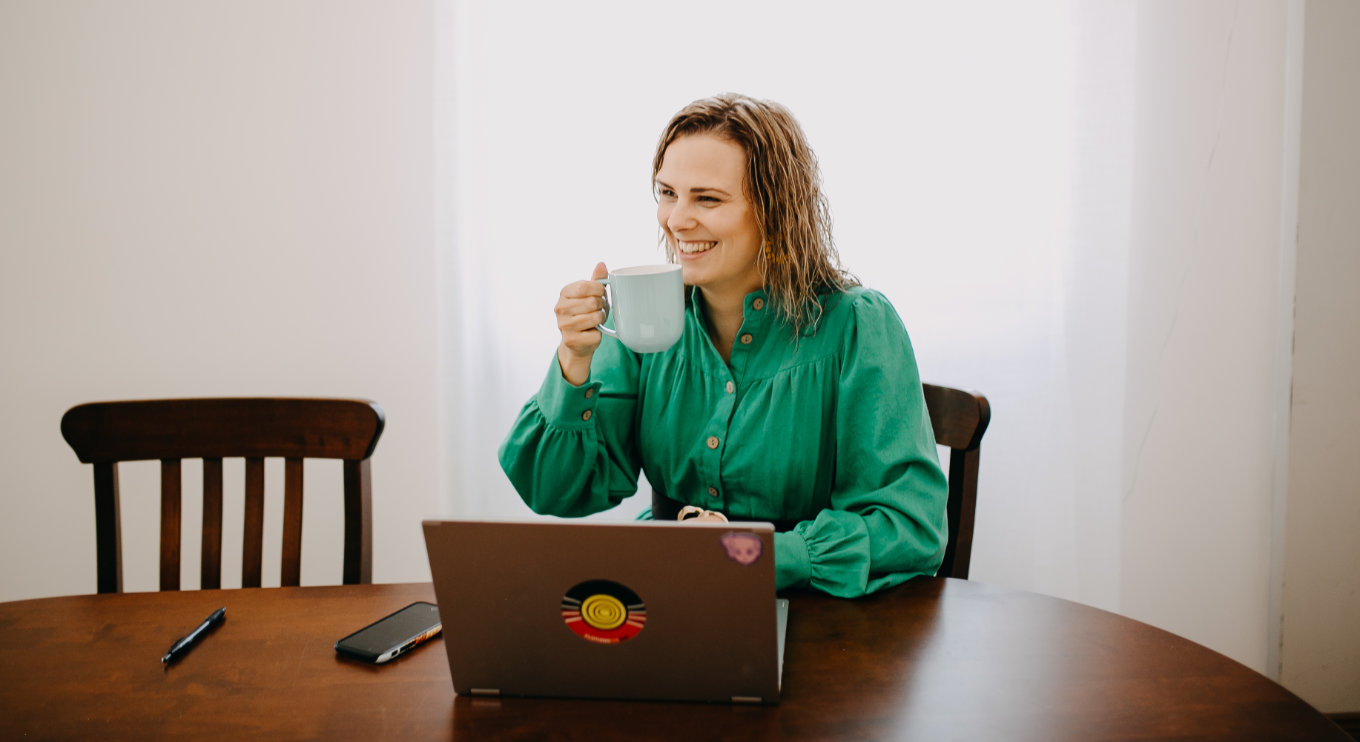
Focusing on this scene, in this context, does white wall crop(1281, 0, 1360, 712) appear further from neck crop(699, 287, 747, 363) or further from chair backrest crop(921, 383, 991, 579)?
neck crop(699, 287, 747, 363)

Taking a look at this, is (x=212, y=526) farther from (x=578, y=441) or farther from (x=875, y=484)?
(x=875, y=484)

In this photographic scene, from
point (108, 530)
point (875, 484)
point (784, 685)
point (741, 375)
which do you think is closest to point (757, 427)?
point (741, 375)

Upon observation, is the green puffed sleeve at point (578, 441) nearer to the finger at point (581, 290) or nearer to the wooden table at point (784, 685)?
the finger at point (581, 290)

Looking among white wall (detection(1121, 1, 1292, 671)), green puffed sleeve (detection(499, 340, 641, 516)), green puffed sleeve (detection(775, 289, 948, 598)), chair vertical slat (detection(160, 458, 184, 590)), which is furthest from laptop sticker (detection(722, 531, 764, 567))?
white wall (detection(1121, 1, 1292, 671))

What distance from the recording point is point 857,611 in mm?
942

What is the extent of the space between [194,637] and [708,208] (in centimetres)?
79

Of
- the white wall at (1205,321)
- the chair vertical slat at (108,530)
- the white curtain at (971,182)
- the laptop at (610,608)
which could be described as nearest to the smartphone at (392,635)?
the laptop at (610,608)

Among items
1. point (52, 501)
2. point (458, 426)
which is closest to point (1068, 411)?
point (458, 426)

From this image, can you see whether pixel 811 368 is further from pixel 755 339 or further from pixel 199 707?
pixel 199 707

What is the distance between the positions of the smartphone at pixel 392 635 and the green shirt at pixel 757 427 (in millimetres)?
315

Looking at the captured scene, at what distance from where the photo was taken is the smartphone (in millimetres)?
856

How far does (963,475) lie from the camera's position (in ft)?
4.06

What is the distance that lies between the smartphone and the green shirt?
315 mm

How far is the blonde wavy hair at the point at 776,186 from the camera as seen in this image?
1233 mm
